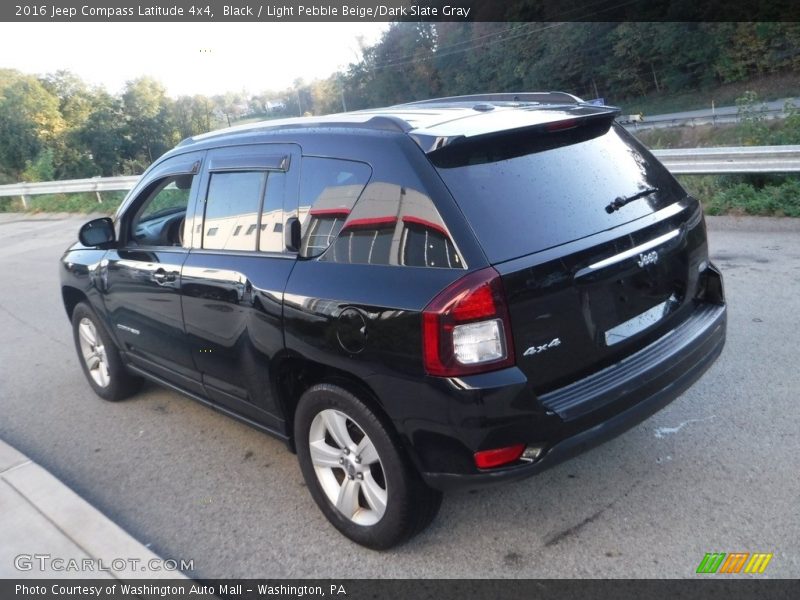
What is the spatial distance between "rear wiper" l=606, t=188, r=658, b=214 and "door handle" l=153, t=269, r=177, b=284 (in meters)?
2.45

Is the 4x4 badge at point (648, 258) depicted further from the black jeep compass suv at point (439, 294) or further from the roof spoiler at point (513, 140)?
the roof spoiler at point (513, 140)

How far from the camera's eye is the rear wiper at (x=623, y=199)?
3.22 meters

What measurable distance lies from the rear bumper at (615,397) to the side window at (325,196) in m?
1.17

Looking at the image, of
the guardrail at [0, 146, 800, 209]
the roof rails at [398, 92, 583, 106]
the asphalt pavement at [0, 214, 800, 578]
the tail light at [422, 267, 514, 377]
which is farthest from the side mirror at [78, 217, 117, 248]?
the guardrail at [0, 146, 800, 209]

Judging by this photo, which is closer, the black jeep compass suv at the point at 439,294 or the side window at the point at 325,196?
the black jeep compass suv at the point at 439,294

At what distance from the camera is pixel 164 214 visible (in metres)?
5.05

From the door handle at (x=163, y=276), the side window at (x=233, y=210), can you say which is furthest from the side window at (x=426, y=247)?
the door handle at (x=163, y=276)

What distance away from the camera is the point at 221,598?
3086 mm

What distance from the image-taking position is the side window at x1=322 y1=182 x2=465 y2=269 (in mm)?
2844

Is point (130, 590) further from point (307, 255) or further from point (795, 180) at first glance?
point (795, 180)

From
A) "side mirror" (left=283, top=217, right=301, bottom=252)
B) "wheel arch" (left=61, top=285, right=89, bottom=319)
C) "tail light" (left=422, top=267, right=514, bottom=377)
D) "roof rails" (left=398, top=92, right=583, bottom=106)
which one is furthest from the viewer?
"wheel arch" (left=61, top=285, right=89, bottom=319)

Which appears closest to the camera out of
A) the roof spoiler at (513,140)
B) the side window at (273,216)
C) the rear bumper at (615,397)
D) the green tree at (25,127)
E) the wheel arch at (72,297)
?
the rear bumper at (615,397)

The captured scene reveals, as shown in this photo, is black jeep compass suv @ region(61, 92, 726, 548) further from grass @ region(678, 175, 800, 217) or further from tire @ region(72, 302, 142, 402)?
grass @ region(678, 175, 800, 217)

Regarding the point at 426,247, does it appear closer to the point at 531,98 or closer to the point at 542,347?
the point at 542,347
